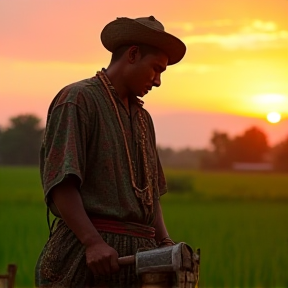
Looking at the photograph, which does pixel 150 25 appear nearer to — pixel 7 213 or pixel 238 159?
pixel 7 213

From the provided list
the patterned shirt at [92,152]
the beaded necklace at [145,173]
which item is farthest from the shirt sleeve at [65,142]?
the beaded necklace at [145,173]

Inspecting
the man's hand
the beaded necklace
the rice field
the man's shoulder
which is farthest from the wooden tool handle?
the rice field

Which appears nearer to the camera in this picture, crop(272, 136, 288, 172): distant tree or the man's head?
the man's head

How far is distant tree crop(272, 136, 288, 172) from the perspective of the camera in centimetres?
3072

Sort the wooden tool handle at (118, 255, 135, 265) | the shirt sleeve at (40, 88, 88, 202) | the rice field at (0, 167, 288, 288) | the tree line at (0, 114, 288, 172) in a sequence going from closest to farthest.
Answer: the wooden tool handle at (118, 255, 135, 265), the shirt sleeve at (40, 88, 88, 202), the rice field at (0, 167, 288, 288), the tree line at (0, 114, 288, 172)

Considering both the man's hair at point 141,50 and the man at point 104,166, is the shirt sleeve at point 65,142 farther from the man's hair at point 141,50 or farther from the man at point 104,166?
the man's hair at point 141,50

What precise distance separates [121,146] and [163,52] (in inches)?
14.5

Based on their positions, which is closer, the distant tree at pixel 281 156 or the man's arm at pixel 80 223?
the man's arm at pixel 80 223

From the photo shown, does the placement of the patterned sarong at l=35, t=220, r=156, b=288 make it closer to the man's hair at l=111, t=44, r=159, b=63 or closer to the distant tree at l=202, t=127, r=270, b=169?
the man's hair at l=111, t=44, r=159, b=63

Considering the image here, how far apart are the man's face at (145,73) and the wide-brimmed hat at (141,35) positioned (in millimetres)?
50

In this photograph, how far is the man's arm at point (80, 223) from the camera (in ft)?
11.0

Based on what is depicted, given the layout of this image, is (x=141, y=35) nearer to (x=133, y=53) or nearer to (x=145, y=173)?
(x=133, y=53)

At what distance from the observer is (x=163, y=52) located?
360cm

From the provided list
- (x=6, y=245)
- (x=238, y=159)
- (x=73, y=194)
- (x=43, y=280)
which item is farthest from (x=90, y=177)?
(x=238, y=159)
